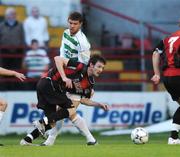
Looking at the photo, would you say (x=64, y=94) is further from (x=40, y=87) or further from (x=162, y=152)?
(x=162, y=152)

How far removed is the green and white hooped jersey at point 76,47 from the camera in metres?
14.4

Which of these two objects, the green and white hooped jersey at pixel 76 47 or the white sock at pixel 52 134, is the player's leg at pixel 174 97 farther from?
the white sock at pixel 52 134

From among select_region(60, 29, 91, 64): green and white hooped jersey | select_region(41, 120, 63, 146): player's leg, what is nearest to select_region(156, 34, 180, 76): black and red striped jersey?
select_region(60, 29, 91, 64): green and white hooped jersey

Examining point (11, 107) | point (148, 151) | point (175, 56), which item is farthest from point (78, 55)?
point (11, 107)

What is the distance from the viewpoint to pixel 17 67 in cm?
2230

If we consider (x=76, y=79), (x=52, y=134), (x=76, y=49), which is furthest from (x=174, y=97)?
(x=52, y=134)

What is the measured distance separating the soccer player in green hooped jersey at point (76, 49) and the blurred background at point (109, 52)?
6.86m

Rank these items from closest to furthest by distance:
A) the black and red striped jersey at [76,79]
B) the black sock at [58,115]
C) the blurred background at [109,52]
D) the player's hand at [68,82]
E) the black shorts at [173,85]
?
the player's hand at [68,82]
the black sock at [58,115]
the black and red striped jersey at [76,79]
the black shorts at [173,85]
the blurred background at [109,52]

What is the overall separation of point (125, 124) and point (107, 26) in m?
4.45

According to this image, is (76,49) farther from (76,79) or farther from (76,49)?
(76,79)

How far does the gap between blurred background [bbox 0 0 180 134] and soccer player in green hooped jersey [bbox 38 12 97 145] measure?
22.5 ft

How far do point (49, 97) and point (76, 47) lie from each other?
94 centimetres

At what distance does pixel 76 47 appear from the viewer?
14.4m

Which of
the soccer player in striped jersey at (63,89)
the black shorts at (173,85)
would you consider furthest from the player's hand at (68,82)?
the black shorts at (173,85)
